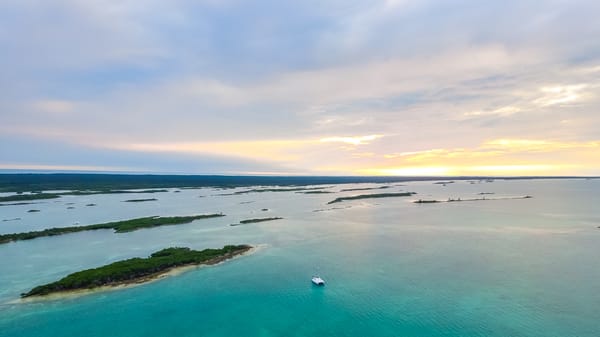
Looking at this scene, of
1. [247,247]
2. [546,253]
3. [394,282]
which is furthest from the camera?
[247,247]

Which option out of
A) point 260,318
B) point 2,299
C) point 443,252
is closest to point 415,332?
point 260,318

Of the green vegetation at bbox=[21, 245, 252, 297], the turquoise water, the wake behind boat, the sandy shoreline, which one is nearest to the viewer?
the turquoise water

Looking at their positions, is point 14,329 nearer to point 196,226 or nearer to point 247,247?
point 247,247

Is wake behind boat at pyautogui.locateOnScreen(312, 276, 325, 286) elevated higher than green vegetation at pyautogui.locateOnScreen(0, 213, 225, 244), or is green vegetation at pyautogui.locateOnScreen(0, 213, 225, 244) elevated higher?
green vegetation at pyautogui.locateOnScreen(0, 213, 225, 244)

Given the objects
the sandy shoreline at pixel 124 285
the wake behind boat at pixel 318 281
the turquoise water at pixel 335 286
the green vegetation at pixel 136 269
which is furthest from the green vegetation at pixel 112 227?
the wake behind boat at pixel 318 281

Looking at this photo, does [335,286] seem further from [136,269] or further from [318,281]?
[136,269]

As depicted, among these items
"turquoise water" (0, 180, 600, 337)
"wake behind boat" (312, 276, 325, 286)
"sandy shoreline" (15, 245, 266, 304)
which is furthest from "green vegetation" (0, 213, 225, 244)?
"wake behind boat" (312, 276, 325, 286)

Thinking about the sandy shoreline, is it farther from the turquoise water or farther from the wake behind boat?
the wake behind boat
